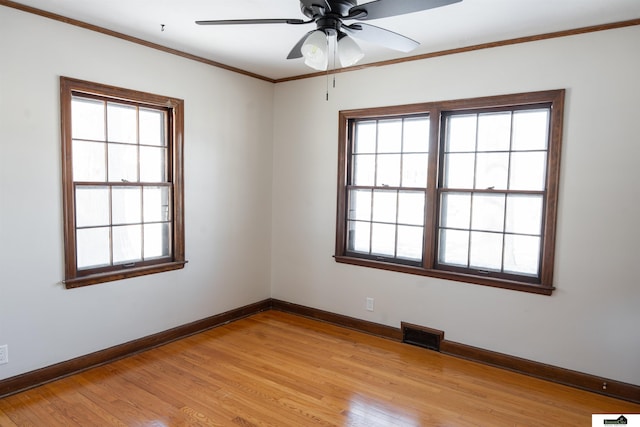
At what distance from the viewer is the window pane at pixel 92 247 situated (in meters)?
3.23

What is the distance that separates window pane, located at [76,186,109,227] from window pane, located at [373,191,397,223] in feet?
8.15

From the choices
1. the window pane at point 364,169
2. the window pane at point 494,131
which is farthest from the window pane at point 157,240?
the window pane at point 494,131

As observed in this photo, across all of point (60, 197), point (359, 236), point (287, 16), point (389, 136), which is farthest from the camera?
point (359, 236)

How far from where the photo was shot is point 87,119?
323 centimetres

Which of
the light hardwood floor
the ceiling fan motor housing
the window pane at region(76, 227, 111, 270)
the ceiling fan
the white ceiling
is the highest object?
the white ceiling

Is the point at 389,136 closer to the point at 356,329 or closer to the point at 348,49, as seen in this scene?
the point at 348,49

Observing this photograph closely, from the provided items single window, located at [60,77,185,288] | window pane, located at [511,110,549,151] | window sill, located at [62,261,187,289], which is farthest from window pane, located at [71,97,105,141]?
window pane, located at [511,110,549,151]

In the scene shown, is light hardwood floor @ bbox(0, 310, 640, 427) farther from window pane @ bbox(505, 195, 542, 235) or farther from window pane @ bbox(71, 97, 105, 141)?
window pane @ bbox(71, 97, 105, 141)

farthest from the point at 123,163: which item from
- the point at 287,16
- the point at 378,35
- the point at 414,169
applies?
the point at 414,169

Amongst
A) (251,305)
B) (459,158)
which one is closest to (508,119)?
(459,158)

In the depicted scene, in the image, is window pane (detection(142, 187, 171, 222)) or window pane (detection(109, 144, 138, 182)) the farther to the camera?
window pane (detection(142, 187, 171, 222))

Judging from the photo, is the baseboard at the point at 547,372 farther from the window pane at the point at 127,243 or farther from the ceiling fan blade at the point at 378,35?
the window pane at the point at 127,243

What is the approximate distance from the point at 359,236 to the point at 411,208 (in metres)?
0.67

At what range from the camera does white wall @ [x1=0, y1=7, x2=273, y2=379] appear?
281cm
